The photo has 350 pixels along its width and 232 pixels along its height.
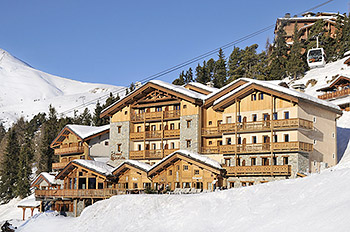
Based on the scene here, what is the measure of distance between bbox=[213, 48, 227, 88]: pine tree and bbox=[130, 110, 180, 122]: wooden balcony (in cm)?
3398

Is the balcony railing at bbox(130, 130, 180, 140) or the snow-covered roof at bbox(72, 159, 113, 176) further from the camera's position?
the balcony railing at bbox(130, 130, 180, 140)

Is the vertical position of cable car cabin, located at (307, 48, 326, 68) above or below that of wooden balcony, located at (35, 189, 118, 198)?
above

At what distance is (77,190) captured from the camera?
50062mm

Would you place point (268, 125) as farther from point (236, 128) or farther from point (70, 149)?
point (70, 149)

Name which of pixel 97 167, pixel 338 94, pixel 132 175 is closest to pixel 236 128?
pixel 132 175

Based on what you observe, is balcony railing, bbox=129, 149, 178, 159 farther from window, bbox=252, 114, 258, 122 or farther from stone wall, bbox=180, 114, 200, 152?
window, bbox=252, 114, 258, 122

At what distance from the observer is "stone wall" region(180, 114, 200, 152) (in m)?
50.9

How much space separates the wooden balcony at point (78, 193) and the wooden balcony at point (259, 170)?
40.5 feet

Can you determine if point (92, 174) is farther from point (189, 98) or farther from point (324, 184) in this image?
point (324, 184)

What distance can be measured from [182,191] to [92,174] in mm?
13007

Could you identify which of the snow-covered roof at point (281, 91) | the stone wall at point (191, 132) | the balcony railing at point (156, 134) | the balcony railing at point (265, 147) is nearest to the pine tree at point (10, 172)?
the balcony railing at point (156, 134)

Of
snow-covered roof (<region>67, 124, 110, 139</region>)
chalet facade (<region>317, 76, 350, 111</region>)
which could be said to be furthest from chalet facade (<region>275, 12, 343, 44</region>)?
snow-covered roof (<region>67, 124, 110, 139</region>)

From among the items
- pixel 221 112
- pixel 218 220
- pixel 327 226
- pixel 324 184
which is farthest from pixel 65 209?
pixel 327 226

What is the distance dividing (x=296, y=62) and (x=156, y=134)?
1754 inches
